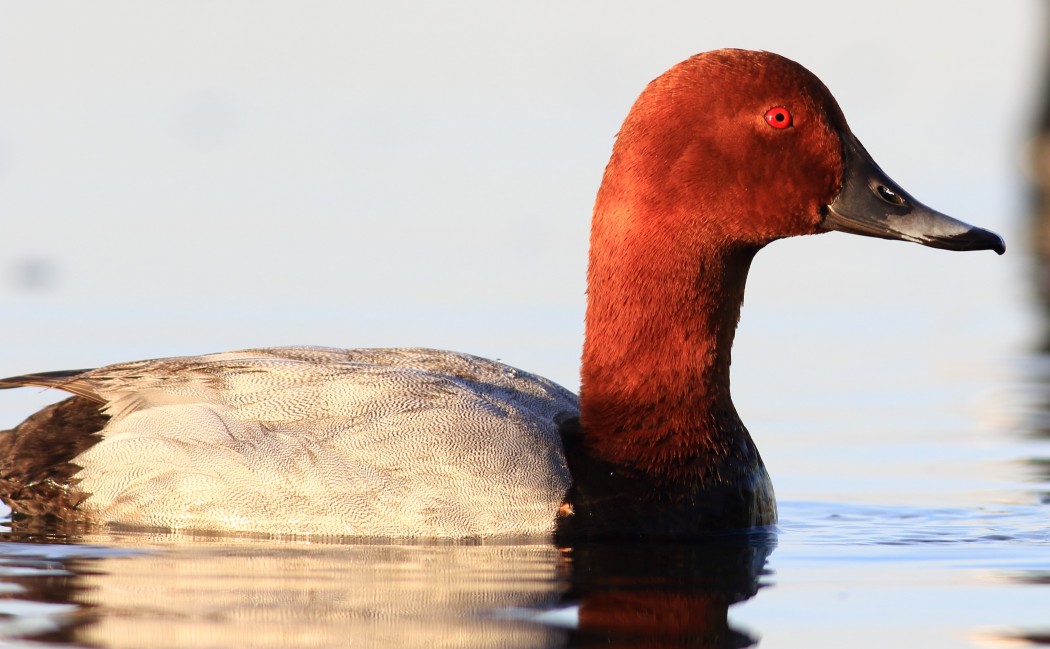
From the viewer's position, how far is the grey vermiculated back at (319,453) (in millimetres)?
7648

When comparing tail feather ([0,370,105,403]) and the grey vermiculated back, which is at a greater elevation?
tail feather ([0,370,105,403])

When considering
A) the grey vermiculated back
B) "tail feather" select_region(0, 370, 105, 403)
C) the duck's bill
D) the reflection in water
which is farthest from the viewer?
"tail feather" select_region(0, 370, 105, 403)

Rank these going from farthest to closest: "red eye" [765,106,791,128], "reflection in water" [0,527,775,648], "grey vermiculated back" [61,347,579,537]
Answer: "red eye" [765,106,791,128] → "grey vermiculated back" [61,347,579,537] → "reflection in water" [0,527,775,648]

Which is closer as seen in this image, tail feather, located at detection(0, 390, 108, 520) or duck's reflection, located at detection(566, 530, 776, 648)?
duck's reflection, located at detection(566, 530, 776, 648)

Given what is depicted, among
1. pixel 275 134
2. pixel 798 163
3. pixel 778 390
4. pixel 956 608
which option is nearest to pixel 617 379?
pixel 798 163

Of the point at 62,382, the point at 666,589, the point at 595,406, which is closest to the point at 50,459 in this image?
the point at 62,382

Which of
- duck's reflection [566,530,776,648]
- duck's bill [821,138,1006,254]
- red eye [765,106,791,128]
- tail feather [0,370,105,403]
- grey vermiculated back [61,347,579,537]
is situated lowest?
duck's reflection [566,530,776,648]

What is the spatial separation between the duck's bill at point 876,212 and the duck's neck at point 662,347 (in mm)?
464

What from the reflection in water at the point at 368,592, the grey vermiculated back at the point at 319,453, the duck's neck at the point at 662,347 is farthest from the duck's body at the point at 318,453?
the duck's neck at the point at 662,347

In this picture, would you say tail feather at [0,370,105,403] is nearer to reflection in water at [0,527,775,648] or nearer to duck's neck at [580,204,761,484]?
reflection in water at [0,527,775,648]

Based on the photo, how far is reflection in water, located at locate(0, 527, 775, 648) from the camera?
623 centimetres

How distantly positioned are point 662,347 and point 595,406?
0.39 m

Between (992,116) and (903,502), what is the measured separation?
23.9 m

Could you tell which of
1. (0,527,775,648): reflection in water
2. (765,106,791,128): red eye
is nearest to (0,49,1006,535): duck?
(765,106,791,128): red eye
